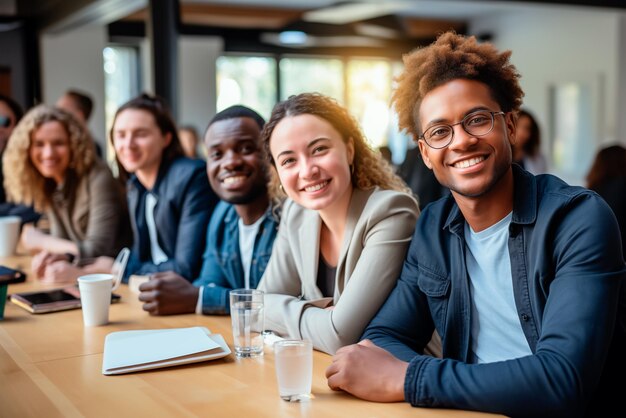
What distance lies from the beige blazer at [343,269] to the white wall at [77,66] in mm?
6640

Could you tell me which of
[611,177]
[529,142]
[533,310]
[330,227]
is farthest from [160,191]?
[529,142]

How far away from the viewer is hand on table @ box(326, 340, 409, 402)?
4.30 feet

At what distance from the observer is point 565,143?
947 centimetres

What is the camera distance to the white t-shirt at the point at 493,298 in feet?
5.02

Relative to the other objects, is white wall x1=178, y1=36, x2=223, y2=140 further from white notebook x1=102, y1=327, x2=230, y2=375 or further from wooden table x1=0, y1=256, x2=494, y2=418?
white notebook x1=102, y1=327, x2=230, y2=375

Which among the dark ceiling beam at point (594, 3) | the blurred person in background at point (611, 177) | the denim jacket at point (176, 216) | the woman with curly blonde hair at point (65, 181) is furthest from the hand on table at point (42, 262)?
the dark ceiling beam at point (594, 3)

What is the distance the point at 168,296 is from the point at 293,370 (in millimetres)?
820

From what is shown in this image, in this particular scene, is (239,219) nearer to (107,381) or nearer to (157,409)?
(107,381)

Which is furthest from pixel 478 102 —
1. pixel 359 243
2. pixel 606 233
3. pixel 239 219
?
pixel 239 219

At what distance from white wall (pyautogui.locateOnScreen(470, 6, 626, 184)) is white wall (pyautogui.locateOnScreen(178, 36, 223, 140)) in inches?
153

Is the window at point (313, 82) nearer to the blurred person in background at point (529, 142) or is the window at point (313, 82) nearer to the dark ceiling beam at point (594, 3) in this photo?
the dark ceiling beam at point (594, 3)

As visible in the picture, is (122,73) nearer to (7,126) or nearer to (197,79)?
(197,79)

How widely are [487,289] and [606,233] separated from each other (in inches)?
11.8

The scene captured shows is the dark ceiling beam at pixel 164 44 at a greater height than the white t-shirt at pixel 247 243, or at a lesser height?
greater
